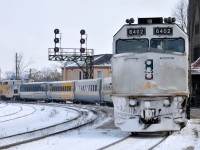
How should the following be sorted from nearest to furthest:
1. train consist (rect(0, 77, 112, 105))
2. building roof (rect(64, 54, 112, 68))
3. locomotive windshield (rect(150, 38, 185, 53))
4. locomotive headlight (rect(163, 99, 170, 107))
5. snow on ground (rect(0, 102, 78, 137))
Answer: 1. locomotive headlight (rect(163, 99, 170, 107))
2. locomotive windshield (rect(150, 38, 185, 53))
3. snow on ground (rect(0, 102, 78, 137))
4. train consist (rect(0, 77, 112, 105))
5. building roof (rect(64, 54, 112, 68))

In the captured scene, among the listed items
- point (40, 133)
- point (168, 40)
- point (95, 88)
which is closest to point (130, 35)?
point (168, 40)

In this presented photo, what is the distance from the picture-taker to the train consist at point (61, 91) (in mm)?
40675

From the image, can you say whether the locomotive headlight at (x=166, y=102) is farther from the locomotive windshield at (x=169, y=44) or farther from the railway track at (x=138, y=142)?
the locomotive windshield at (x=169, y=44)

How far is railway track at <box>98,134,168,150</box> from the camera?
1202cm

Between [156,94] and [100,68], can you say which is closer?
[156,94]

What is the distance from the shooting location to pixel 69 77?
87438 millimetres

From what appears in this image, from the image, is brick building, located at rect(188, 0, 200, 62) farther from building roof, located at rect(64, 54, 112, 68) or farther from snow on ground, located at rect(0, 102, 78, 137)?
building roof, located at rect(64, 54, 112, 68)

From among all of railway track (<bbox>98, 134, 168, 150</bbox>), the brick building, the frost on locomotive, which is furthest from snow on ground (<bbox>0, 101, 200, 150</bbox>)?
the brick building

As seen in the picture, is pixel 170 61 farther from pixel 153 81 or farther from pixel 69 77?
pixel 69 77

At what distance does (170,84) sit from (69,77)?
73.7 m

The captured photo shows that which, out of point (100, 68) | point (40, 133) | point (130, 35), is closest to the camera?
point (130, 35)

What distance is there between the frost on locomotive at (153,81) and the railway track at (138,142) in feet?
1.10

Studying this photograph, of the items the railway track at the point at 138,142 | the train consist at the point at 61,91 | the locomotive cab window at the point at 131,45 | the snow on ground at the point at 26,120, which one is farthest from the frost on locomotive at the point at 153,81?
the train consist at the point at 61,91

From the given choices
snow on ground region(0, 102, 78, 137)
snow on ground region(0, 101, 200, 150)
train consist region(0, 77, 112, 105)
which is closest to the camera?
snow on ground region(0, 101, 200, 150)
